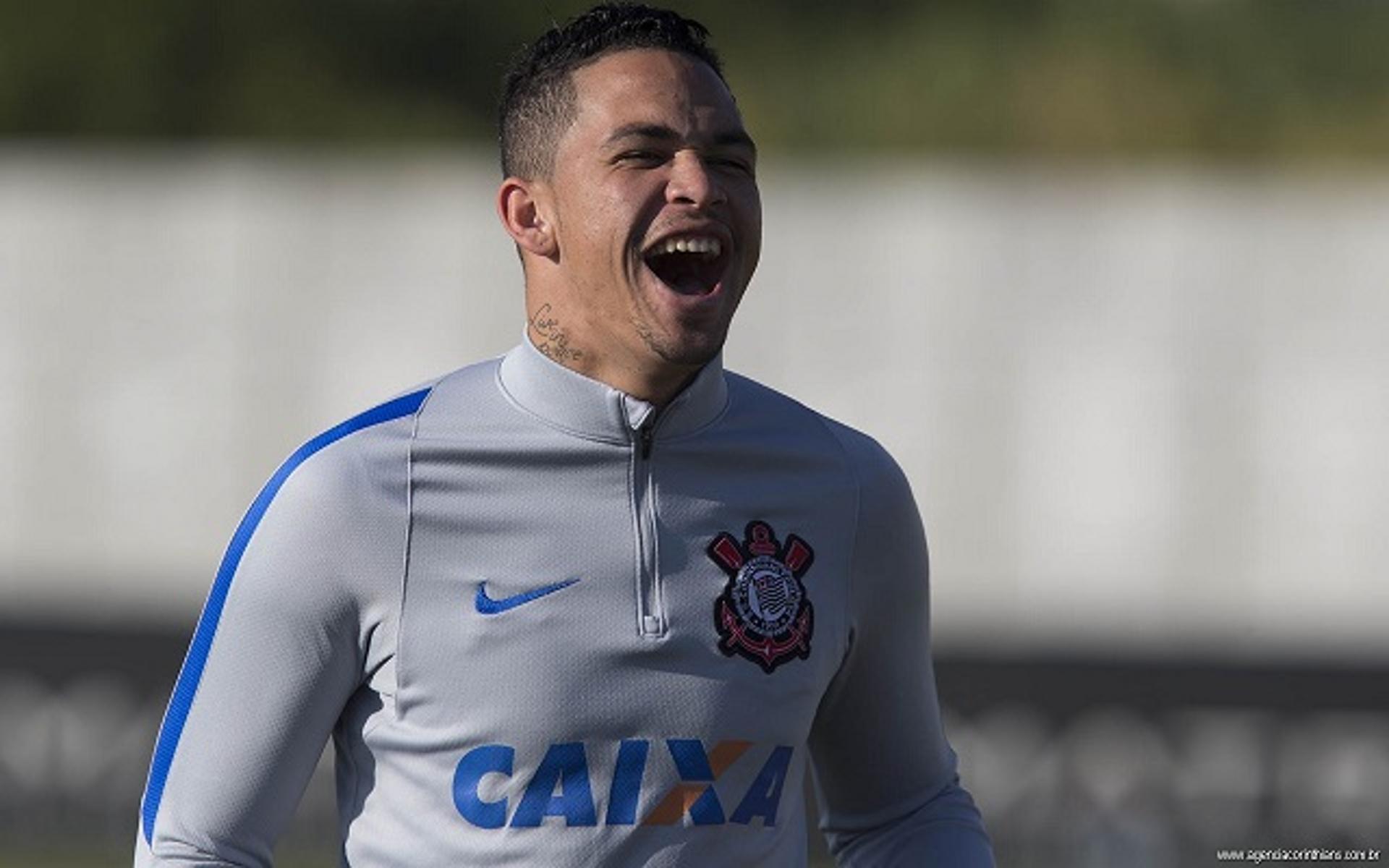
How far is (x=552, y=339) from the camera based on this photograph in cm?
316

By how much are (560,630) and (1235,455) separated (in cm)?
1141

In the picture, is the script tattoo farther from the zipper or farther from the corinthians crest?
the corinthians crest

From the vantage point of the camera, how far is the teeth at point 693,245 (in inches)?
119

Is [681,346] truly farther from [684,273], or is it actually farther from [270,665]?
[270,665]

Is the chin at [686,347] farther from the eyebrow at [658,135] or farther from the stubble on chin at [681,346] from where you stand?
the eyebrow at [658,135]

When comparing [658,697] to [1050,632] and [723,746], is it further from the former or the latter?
[1050,632]

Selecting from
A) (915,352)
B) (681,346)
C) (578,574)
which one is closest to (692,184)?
(681,346)

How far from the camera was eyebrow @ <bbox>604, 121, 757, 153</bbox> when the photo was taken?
3.05 meters

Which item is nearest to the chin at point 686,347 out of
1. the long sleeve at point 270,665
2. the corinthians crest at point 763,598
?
the corinthians crest at point 763,598

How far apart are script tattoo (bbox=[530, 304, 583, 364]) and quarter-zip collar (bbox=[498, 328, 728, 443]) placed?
0.01 m

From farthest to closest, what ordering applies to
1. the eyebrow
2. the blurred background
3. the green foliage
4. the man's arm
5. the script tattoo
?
the green foliage → the blurred background → the man's arm → the script tattoo → the eyebrow

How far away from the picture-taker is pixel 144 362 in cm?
1479

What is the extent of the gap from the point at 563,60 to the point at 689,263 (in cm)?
29

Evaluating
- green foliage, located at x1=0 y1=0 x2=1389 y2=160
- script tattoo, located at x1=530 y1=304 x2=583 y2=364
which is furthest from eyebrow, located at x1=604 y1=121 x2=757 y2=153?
green foliage, located at x1=0 y1=0 x2=1389 y2=160
